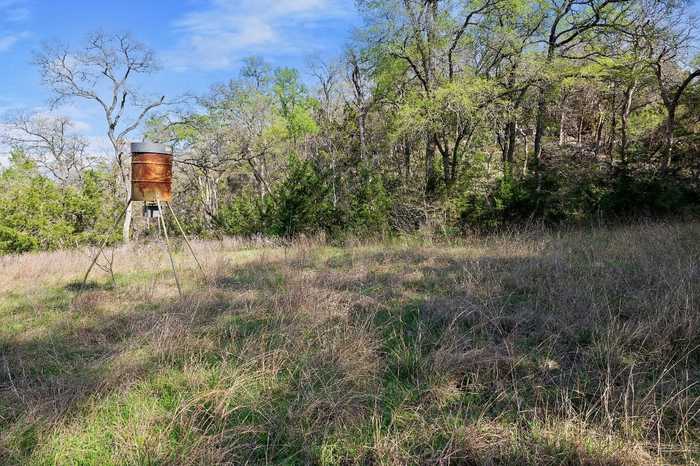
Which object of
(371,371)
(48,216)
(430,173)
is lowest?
(371,371)

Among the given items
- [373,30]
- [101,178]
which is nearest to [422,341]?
[373,30]

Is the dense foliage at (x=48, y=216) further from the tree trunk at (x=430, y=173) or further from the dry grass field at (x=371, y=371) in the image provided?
the tree trunk at (x=430, y=173)

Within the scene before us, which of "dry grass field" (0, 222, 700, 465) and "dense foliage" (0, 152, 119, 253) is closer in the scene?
"dry grass field" (0, 222, 700, 465)

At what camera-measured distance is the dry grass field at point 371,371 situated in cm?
215

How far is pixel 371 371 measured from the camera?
9.72 ft

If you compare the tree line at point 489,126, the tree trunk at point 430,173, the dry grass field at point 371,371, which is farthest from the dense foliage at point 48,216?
the tree trunk at point 430,173

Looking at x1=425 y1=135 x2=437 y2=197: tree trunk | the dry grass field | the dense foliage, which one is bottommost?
the dry grass field

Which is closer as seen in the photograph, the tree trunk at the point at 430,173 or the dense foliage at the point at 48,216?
the dense foliage at the point at 48,216

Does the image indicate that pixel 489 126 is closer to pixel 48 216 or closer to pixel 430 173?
pixel 430 173

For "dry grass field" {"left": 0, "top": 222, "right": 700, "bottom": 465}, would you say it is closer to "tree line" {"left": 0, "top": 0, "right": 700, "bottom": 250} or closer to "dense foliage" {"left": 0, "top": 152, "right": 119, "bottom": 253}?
"tree line" {"left": 0, "top": 0, "right": 700, "bottom": 250}

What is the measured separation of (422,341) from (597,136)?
22.8 meters

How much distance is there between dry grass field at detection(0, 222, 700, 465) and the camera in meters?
2.15

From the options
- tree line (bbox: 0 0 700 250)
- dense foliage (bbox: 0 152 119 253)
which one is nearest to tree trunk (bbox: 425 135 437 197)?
tree line (bbox: 0 0 700 250)

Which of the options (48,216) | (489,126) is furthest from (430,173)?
(48,216)
